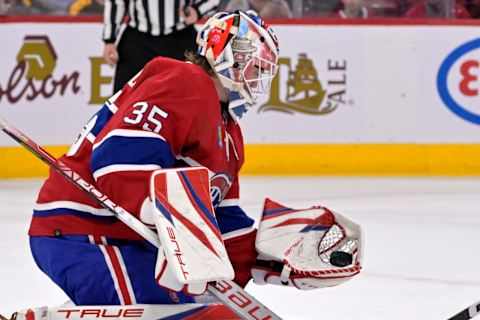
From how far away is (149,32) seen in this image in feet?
14.4

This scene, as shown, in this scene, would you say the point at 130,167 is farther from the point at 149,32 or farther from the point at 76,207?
the point at 149,32

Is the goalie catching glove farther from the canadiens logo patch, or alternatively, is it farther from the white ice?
the white ice

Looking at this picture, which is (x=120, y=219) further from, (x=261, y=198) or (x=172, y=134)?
(x=261, y=198)

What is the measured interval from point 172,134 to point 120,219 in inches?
6.7

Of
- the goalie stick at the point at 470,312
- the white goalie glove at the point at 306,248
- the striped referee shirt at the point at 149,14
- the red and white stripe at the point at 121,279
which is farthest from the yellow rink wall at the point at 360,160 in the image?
the red and white stripe at the point at 121,279

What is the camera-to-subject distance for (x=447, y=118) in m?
5.71

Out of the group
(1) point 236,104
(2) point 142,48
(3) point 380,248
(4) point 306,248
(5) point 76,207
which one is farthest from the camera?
(2) point 142,48

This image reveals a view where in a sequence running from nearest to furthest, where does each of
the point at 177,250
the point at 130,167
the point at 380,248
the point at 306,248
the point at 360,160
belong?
1. the point at 177,250
2. the point at 130,167
3. the point at 306,248
4. the point at 380,248
5. the point at 360,160

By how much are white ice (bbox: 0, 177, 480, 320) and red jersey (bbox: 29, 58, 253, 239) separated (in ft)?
2.48

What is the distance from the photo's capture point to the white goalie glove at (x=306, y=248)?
7.40ft

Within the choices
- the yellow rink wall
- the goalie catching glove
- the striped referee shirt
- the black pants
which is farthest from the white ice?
the goalie catching glove

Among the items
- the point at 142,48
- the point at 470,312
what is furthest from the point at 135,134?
the point at 142,48

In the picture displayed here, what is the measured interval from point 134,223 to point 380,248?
1.90m

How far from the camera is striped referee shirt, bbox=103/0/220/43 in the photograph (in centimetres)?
440
